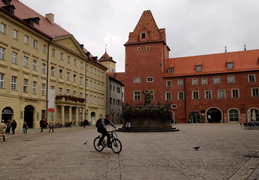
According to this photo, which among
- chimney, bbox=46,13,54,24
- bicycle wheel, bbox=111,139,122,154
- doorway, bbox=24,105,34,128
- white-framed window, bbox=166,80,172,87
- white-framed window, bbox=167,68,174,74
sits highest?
chimney, bbox=46,13,54,24

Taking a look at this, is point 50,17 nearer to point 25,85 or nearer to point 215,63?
point 25,85

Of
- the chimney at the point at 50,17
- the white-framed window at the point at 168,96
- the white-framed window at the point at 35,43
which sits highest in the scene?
the chimney at the point at 50,17

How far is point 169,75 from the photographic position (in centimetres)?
5628

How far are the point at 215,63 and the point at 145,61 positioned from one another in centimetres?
1375

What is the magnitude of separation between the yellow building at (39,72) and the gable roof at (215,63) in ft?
59.1

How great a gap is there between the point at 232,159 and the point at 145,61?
1935 inches

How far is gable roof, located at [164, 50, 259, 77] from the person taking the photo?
2055 inches

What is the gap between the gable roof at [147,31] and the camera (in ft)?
190

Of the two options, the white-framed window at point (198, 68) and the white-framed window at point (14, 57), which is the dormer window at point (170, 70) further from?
the white-framed window at point (14, 57)

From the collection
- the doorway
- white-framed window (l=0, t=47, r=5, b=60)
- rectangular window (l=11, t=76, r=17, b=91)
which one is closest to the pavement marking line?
white-framed window (l=0, t=47, r=5, b=60)

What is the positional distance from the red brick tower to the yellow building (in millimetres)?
9146

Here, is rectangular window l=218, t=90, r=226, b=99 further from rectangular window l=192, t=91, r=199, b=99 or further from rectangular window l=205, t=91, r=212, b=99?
rectangular window l=192, t=91, r=199, b=99

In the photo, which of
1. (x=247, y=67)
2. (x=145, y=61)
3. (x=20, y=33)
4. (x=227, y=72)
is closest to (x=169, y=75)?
(x=145, y=61)

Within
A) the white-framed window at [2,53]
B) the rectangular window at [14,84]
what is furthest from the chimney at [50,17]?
the white-framed window at [2,53]
